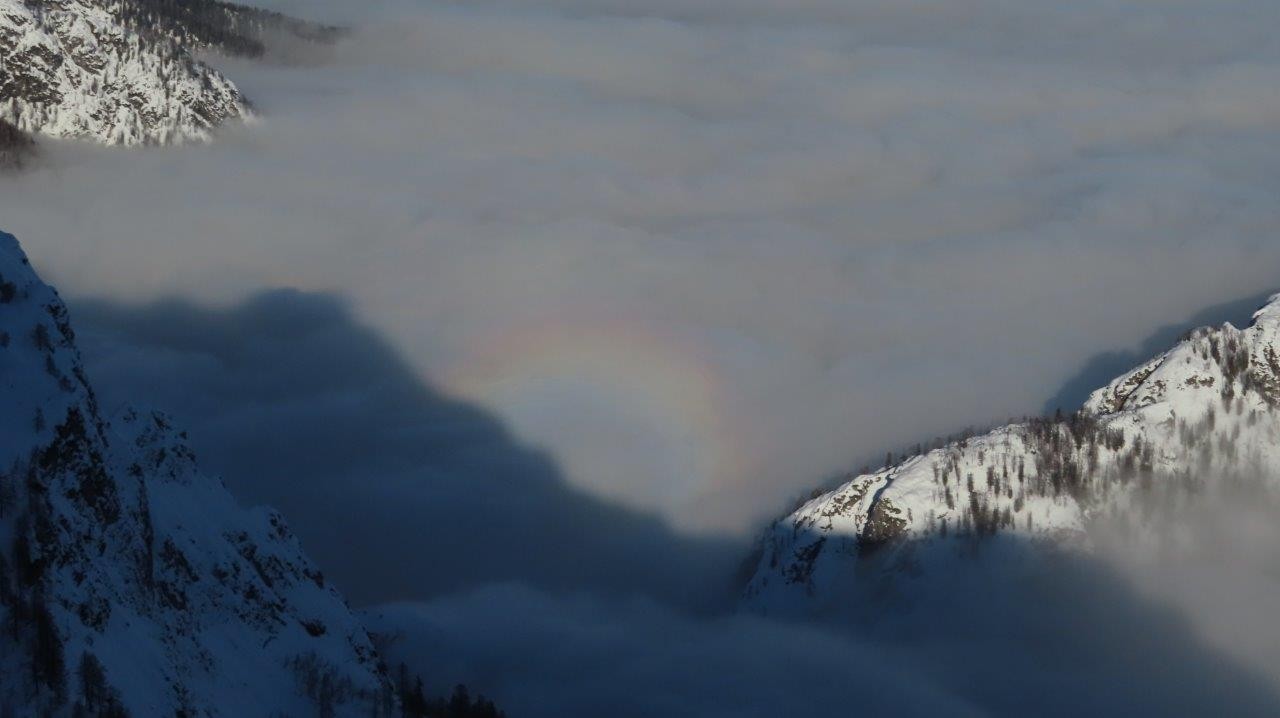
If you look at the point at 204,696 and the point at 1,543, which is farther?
the point at 204,696

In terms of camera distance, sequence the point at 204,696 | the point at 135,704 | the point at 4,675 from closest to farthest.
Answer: the point at 4,675 → the point at 135,704 → the point at 204,696

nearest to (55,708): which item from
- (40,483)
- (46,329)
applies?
(40,483)

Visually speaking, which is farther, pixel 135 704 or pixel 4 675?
pixel 135 704

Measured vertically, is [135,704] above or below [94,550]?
below

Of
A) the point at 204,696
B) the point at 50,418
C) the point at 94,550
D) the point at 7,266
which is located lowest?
the point at 204,696

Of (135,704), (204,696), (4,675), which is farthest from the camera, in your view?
(204,696)

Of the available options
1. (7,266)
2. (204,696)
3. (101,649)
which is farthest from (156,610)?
(7,266)

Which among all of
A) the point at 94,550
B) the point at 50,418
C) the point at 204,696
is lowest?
the point at 204,696

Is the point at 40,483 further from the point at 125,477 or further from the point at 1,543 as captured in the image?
the point at 125,477

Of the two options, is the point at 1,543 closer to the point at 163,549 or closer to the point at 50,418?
the point at 50,418

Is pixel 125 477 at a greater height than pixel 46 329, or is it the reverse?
pixel 46 329
